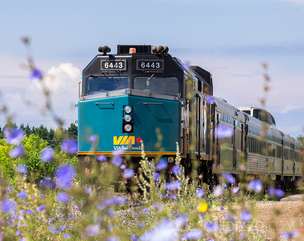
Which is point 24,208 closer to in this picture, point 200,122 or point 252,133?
point 200,122

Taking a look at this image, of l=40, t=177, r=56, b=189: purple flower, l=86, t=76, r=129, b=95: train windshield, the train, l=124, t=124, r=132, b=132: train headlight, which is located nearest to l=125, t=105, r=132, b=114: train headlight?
the train

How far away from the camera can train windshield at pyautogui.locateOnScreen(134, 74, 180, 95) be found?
10.1m

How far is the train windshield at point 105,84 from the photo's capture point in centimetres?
1013

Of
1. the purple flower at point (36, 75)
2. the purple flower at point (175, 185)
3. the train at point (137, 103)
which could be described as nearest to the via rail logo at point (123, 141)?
the train at point (137, 103)

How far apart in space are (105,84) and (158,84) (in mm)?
1220

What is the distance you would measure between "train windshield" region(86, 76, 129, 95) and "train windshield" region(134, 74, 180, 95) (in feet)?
0.97

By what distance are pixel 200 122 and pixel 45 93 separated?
8.85 metres

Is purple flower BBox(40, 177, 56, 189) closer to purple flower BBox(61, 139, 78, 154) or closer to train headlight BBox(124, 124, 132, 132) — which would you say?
purple flower BBox(61, 139, 78, 154)

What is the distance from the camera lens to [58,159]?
8.95 ft

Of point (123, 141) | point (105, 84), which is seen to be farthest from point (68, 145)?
point (105, 84)

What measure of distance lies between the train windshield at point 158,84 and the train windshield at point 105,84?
0.29 metres

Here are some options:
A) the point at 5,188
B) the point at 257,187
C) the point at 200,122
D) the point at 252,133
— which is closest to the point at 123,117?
the point at 200,122

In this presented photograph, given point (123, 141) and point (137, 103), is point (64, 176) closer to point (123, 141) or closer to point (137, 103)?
point (123, 141)

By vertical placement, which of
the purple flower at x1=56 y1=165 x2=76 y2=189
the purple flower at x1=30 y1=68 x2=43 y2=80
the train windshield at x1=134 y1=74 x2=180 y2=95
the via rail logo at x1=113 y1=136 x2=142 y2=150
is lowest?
the purple flower at x1=56 y1=165 x2=76 y2=189
